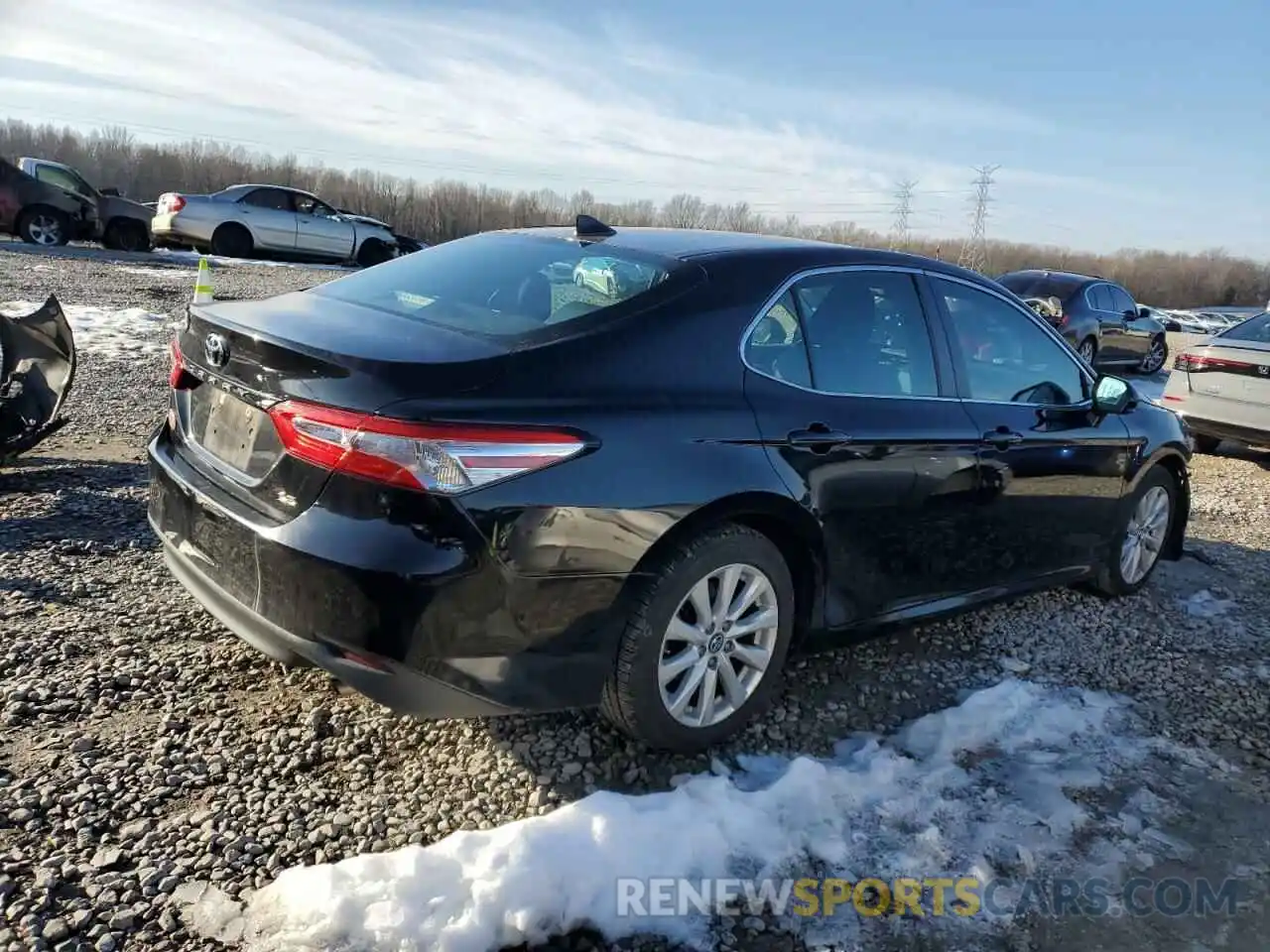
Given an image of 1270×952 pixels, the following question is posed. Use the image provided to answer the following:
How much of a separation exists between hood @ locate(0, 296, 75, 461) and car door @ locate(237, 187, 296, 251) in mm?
14582

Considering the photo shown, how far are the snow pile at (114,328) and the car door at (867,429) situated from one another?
756 cm

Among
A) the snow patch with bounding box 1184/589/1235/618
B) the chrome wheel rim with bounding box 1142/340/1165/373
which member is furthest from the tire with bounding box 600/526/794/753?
the chrome wheel rim with bounding box 1142/340/1165/373

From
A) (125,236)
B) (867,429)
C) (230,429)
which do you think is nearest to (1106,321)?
(867,429)

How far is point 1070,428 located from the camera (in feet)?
14.1

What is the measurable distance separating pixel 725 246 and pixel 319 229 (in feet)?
61.3

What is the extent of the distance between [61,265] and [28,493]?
1165 cm

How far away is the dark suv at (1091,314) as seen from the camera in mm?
13211

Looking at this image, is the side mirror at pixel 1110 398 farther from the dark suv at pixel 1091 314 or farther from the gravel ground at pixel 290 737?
the dark suv at pixel 1091 314

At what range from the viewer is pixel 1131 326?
14555mm

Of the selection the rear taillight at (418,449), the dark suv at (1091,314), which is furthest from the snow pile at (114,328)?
the dark suv at (1091,314)

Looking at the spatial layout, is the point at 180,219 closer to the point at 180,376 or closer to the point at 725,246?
the point at 180,376

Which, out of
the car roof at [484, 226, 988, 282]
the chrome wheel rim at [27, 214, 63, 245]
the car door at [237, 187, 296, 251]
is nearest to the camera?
the car roof at [484, 226, 988, 282]

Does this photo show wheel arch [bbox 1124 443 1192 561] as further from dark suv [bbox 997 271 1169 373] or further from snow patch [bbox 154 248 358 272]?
snow patch [bbox 154 248 358 272]

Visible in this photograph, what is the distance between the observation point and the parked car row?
17.3 meters
